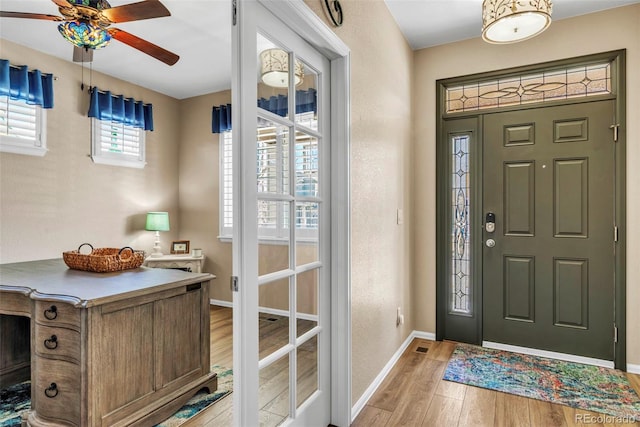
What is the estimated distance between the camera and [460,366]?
9.09 feet

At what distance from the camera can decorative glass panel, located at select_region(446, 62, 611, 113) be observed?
2.86m

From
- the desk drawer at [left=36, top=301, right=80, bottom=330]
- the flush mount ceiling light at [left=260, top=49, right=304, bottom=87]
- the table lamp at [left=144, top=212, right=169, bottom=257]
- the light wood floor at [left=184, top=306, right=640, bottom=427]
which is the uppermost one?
the flush mount ceiling light at [left=260, top=49, right=304, bottom=87]

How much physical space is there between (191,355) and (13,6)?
2945 millimetres

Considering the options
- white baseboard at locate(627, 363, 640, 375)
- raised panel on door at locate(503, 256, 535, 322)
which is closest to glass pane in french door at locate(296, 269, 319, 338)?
raised panel on door at locate(503, 256, 535, 322)

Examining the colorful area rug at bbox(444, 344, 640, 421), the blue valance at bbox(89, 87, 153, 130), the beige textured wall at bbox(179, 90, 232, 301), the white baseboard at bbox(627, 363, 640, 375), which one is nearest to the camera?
the colorful area rug at bbox(444, 344, 640, 421)

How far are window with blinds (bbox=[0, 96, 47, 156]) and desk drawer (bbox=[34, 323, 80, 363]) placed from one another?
211cm

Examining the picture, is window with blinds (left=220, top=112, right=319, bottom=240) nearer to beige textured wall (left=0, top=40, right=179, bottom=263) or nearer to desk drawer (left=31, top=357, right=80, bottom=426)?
desk drawer (left=31, top=357, right=80, bottom=426)

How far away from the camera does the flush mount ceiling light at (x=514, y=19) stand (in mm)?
2090

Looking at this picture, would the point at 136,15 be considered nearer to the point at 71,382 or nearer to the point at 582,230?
the point at 71,382

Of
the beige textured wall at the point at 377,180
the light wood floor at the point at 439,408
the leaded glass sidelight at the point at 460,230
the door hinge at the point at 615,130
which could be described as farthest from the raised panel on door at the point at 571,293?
the beige textured wall at the point at 377,180

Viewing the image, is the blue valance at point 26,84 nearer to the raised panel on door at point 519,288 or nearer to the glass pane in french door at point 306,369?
the glass pane in french door at point 306,369

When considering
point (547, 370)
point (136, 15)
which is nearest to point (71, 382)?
point (136, 15)

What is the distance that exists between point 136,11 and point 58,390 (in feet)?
7.07

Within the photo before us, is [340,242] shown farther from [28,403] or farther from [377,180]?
[28,403]
